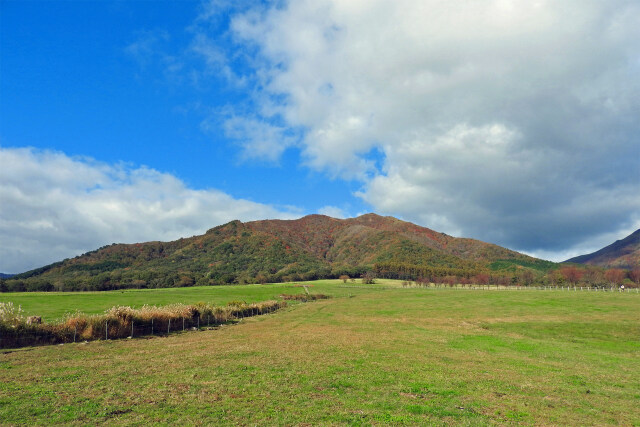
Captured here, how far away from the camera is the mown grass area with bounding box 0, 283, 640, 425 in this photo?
13492 millimetres

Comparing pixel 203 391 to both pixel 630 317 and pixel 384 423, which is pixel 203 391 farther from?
pixel 630 317

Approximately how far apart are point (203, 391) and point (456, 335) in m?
31.9

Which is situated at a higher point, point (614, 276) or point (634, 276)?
point (614, 276)

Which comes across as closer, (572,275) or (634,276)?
(634,276)

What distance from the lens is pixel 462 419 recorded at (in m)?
13.3

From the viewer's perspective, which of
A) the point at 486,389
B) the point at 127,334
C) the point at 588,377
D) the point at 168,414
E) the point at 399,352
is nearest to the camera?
the point at 168,414

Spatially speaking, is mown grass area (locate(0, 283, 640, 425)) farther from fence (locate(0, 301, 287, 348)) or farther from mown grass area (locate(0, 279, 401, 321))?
mown grass area (locate(0, 279, 401, 321))

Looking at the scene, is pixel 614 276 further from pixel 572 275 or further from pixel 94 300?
pixel 94 300

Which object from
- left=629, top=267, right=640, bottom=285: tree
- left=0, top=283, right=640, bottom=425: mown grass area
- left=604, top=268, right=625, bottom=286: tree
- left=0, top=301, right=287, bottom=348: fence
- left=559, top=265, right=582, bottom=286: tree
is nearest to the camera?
left=0, top=283, right=640, bottom=425: mown grass area

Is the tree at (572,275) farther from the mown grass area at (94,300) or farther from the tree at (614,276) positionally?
the mown grass area at (94,300)

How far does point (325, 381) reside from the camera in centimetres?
1855

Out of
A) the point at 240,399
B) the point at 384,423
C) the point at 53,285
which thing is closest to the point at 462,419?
the point at 384,423

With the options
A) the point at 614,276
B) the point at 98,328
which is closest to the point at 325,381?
the point at 98,328

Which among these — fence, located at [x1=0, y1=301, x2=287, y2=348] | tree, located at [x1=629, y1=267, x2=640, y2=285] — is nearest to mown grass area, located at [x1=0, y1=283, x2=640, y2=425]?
fence, located at [x1=0, y1=301, x2=287, y2=348]
